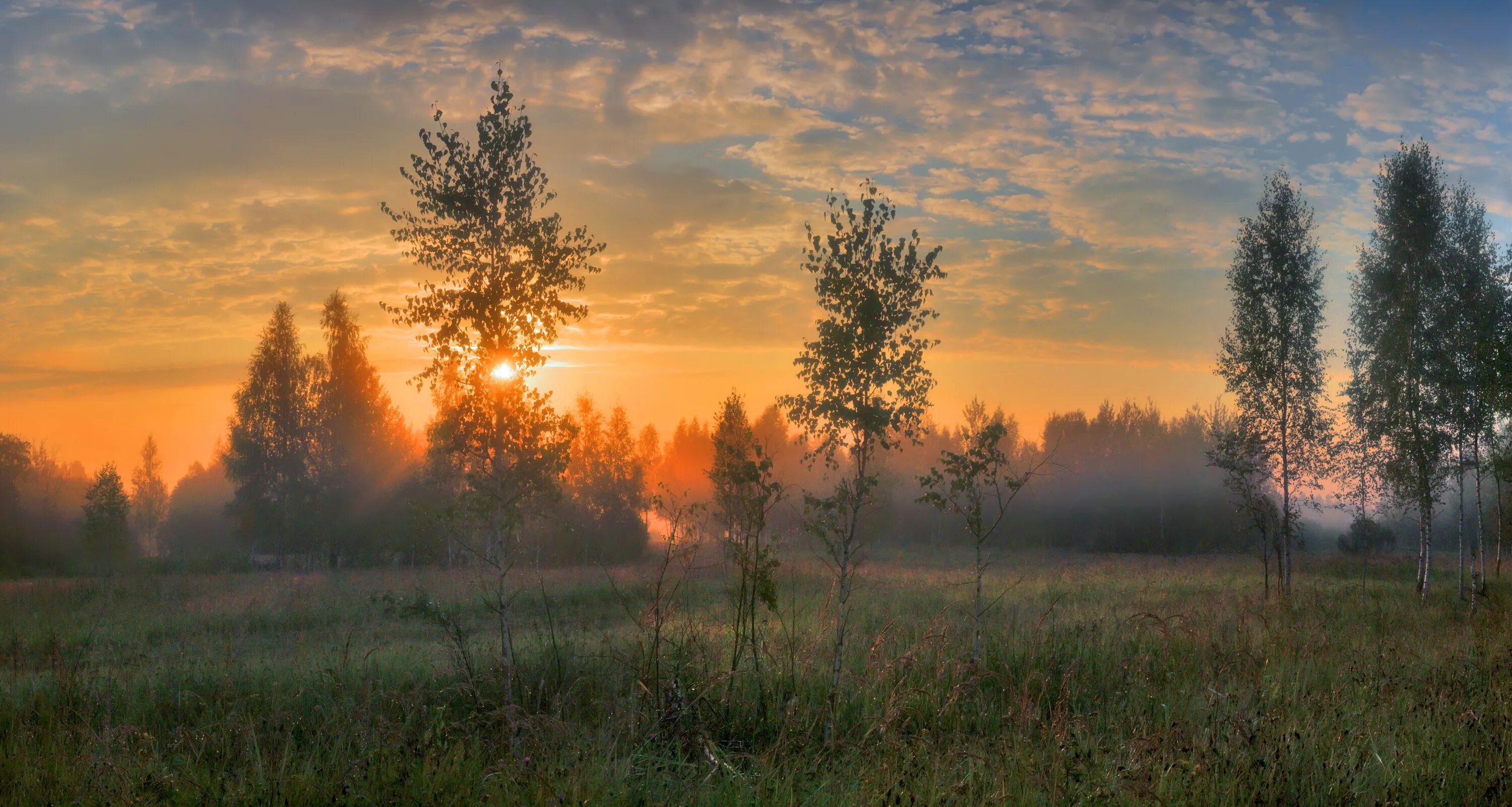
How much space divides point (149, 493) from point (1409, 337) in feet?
343

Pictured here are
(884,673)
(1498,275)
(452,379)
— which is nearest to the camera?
(884,673)

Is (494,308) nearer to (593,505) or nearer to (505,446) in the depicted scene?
(505,446)

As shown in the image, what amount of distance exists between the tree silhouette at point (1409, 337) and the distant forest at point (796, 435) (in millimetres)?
64

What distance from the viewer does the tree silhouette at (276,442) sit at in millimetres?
37719

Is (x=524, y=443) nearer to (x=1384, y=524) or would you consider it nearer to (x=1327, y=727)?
(x=1327, y=727)

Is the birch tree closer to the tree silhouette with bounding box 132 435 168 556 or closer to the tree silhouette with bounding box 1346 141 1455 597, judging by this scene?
the tree silhouette with bounding box 1346 141 1455 597

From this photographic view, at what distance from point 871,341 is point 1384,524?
6710 centimetres

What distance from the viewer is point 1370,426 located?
70.5 ft

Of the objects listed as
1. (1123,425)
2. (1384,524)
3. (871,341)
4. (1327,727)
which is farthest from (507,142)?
(1123,425)

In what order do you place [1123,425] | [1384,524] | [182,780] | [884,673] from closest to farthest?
1. [182,780]
2. [884,673]
3. [1384,524]
4. [1123,425]

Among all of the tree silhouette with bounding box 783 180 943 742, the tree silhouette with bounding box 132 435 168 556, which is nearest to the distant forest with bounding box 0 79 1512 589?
the tree silhouette with bounding box 783 180 943 742

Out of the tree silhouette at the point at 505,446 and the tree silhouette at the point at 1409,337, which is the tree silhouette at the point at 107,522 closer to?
the tree silhouette at the point at 505,446

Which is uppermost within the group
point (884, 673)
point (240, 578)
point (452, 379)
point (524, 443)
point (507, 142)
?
point (507, 142)

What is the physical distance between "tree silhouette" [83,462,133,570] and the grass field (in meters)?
26.5
